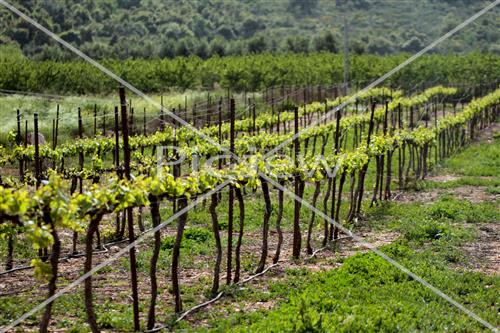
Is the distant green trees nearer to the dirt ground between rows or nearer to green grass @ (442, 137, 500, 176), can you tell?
green grass @ (442, 137, 500, 176)

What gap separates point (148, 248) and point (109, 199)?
5.25 metres

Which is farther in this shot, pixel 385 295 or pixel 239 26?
pixel 239 26

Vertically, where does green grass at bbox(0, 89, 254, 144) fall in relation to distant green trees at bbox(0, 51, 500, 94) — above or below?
below

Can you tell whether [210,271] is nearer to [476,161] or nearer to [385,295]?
[385,295]

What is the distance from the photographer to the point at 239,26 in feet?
307

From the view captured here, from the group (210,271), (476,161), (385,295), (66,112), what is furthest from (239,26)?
(385,295)

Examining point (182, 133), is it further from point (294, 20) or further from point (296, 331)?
point (294, 20)

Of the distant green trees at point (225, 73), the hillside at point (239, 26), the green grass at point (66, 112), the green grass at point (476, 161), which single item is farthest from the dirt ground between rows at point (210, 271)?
the hillside at point (239, 26)

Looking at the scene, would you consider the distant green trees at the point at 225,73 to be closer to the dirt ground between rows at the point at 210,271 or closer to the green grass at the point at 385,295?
the dirt ground between rows at the point at 210,271

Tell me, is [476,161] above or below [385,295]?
below

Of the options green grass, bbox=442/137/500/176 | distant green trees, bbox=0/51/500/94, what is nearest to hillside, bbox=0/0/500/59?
distant green trees, bbox=0/51/500/94

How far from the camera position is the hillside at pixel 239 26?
63938mm

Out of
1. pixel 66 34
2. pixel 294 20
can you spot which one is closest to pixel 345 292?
pixel 66 34

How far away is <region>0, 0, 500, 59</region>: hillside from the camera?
63938 mm
